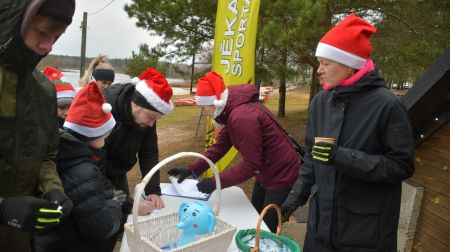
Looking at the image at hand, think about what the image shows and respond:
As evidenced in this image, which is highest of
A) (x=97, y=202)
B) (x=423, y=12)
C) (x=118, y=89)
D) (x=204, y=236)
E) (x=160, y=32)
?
(x=423, y=12)

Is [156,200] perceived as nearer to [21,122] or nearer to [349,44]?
[21,122]

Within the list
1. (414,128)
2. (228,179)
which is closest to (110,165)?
(228,179)

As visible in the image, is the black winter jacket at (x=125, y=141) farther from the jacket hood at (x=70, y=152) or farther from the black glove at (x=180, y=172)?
the jacket hood at (x=70, y=152)

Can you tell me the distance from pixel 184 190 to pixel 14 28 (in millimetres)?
1701

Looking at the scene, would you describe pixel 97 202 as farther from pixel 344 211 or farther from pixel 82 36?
pixel 82 36

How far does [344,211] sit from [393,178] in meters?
0.28

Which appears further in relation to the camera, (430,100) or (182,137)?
(182,137)

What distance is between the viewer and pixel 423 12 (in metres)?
6.69

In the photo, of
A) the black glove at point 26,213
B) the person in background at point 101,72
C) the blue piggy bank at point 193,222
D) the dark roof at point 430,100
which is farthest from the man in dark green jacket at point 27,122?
the person in background at point 101,72

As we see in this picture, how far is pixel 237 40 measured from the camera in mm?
5207

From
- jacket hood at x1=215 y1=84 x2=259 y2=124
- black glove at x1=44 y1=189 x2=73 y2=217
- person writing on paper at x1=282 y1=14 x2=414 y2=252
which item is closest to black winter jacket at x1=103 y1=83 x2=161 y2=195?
jacket hood at x1=215 y1=84 x2=259 y2=124

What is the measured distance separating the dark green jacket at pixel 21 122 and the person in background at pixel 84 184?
92mm

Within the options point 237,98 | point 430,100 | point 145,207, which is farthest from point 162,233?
point 430,100

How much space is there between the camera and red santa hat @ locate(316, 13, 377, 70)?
72.0 inches
